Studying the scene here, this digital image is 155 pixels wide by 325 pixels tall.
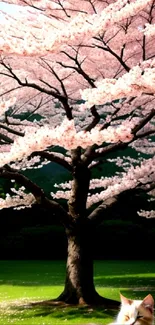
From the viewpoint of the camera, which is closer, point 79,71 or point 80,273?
point 79,71

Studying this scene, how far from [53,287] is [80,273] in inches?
115

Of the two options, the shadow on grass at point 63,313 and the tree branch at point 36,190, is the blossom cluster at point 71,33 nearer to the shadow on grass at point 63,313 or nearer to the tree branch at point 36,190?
the tree branch at point 36,190

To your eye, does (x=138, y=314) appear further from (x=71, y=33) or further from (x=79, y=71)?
(x=79, y=71)

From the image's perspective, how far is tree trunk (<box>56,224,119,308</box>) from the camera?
29.0 ft

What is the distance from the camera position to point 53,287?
1165 cm

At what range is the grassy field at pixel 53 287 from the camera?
777 cm

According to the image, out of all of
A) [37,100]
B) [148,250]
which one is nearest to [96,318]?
[37,100]

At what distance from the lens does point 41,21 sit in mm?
7789

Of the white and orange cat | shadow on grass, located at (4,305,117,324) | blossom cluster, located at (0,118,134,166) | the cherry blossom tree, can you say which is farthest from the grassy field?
the white and orange cat

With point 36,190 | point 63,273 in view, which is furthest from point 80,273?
point 63,273

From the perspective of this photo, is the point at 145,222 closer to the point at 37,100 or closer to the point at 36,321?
the point at 37,100

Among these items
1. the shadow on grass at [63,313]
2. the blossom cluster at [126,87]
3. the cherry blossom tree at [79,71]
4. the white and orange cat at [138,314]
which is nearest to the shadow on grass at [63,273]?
the cherry blossom tree at [79,71]

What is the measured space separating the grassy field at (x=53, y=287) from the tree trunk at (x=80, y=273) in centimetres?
40

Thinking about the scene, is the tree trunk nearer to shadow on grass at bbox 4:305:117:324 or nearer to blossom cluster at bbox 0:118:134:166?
shadow on grass at bbox 4:305:117:324
